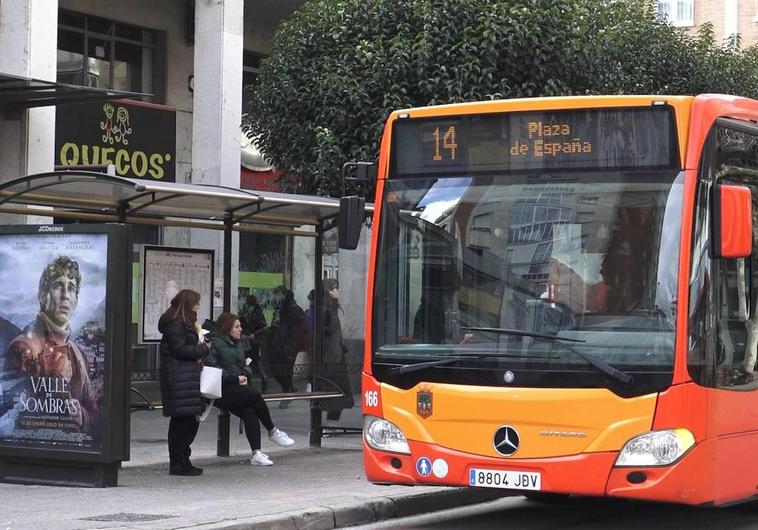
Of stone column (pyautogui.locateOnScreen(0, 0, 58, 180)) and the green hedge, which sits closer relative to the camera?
A: the green hedge

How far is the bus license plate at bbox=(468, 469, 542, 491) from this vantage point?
8.84 m

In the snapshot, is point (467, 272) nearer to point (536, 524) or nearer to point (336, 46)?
point (536, 524)

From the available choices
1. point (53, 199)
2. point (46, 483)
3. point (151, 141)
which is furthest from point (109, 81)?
point (46, 483)

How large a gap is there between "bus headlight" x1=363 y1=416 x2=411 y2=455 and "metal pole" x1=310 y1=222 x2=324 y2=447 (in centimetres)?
516

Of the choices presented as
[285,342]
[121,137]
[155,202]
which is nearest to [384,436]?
[155,202]

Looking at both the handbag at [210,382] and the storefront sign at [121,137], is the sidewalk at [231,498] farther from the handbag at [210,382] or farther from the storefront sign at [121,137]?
the storefront sign at [121,137]

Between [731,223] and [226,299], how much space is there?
257 inches

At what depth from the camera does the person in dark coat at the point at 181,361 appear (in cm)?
1208

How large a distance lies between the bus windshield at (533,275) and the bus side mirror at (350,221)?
0.24 metres

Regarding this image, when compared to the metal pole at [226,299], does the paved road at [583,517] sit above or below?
below

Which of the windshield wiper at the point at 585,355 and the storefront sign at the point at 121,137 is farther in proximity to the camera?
the storefront sign at the point at 121,137

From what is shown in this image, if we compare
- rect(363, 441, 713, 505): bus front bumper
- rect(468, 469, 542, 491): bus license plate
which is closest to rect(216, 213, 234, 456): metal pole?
rect(363, 441, 713, 505): bus front bumper

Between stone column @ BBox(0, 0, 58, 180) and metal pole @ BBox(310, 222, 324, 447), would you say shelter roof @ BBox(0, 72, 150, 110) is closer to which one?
stone column @ BBox(0, 0, 58, 180)

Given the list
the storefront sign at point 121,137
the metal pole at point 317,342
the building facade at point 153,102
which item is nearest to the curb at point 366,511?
the metal pole at point 317,342
